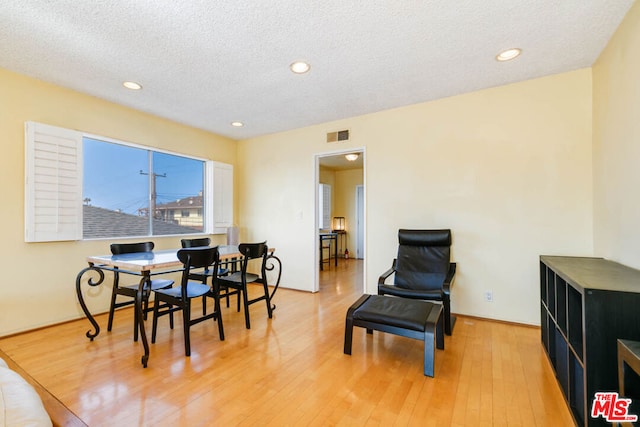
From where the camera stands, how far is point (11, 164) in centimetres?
275

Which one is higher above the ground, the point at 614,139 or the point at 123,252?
the point at 614,139

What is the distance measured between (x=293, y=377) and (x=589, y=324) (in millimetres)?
1773

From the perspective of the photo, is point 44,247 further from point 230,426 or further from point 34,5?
point 230,426

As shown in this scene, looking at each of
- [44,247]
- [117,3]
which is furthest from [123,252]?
[117,3]

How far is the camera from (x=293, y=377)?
6.74ft

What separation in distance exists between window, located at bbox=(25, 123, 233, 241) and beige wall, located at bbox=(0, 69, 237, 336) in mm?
103

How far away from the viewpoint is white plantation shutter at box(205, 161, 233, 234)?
4.69 m

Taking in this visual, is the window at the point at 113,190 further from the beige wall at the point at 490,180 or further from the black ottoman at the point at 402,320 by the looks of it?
the black ottoman at the point at 402,320

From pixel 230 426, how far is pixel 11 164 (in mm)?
3232

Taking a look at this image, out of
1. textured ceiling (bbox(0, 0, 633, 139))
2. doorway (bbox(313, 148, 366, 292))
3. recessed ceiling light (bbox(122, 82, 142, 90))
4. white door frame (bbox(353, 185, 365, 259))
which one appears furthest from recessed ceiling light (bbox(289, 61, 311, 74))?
white door frame (bbox(353, 185, 365, 259))

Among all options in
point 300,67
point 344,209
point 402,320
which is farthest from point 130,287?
point 344,209

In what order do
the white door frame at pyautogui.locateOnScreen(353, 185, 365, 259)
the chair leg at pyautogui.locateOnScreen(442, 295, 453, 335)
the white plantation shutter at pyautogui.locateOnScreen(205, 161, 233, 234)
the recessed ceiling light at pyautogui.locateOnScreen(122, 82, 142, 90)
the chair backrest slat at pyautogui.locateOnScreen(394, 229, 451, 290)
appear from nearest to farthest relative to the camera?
1. the chair leg at pyautogui.locateOnScreen(442, 295, 453, 335)
2. the recessed ceiling light at pyautogui.locateOnScreen(122, 82, 142, 90)
3. the chair backrest slat at pyautogui.locateOnScreen(394, 229, 451, 290)
4. the white plantation shutter at pyautogui.locateOnScreen(205, 161, 233, 234)
5. the white door frame at pyautogui.locateOnScreen(353, 185, 365, 259)

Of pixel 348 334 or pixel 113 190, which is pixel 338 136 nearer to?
pixel 348 334

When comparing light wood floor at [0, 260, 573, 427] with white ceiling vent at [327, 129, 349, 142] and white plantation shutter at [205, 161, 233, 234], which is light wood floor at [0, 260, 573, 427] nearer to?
white plantation shutter at [205, 161, 233, 234]
